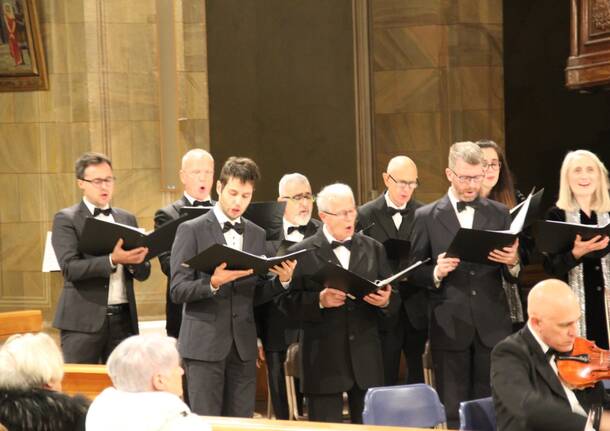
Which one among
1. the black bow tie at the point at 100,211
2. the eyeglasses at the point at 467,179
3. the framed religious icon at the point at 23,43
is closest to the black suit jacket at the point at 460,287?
the eyeglasses at the point at 467,179

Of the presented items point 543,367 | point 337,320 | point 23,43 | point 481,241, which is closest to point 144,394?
point 543,367

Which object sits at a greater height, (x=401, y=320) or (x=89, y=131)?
(x=89, y=131)

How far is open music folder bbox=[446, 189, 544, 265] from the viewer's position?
479 centimetres

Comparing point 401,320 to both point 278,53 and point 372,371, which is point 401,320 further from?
point 278,53

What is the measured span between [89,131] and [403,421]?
17.7 ft

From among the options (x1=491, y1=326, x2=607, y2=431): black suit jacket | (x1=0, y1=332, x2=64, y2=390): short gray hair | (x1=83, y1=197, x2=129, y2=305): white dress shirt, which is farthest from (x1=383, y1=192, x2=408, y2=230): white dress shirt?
(x1=0, y1=332, x2=64, y2=390): short gray hair

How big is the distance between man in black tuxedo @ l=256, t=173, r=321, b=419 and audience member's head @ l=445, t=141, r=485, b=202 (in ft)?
3.33

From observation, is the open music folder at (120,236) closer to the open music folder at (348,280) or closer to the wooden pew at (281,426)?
the open music folder at (348,280)

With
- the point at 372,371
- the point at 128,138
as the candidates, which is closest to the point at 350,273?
the point at 372,371

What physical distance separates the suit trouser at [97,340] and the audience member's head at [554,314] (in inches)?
102

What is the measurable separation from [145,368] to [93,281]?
2413 millimetres

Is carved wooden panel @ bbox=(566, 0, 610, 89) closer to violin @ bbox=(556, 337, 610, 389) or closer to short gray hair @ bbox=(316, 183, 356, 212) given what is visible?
short gray hair @ bbox=(316, 183, 356, 212)

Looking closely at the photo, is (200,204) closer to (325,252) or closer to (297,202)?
(297,202)

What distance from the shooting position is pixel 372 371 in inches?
196
